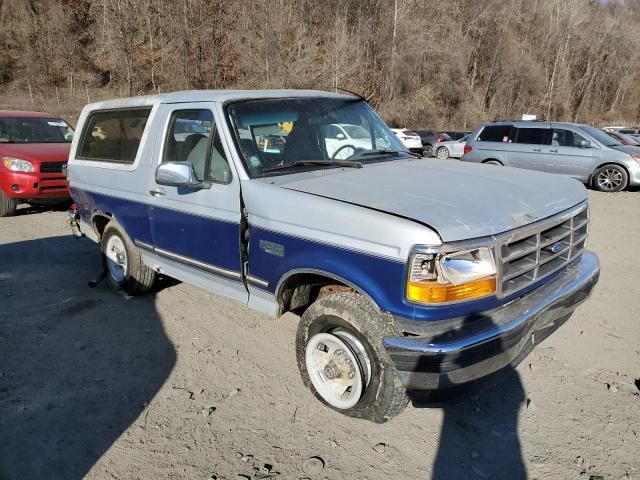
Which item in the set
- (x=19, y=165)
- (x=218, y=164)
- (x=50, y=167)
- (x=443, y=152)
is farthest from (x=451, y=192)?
(x=443, y=152)

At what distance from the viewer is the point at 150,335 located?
4.28 metres

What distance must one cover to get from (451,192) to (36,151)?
8226mm

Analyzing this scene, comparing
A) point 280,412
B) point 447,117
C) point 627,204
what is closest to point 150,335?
point 280,412

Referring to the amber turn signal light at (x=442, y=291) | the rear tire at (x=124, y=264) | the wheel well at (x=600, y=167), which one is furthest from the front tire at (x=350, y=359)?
the wheel well at (x=600, y=167)

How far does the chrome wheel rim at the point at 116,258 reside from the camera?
16.6 ft

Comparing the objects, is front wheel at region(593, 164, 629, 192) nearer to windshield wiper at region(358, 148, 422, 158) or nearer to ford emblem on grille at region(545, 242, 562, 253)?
windshield wiper at region(358, 148, 422, 158)

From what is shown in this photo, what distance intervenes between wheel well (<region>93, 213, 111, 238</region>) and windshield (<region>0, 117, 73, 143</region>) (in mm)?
5076

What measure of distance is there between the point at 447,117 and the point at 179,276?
40840 millimetres

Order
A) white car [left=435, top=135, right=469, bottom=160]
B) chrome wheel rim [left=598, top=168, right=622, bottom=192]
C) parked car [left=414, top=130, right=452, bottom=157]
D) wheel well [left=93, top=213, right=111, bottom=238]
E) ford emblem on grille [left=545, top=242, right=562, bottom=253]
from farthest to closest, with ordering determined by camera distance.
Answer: parked car [left=414, top=130, right=452, bottom=157] → white car [left=435, top=135, right=469, bottom=160] → chrome wheel rim [left=598, top=168, right=622, bottom=192] → wheel well [left=93, top=213, right=111, bottom=238] → ford emblem on grille [left=545, top=242, right=562, bottom=253]

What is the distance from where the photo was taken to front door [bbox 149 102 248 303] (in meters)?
3.55

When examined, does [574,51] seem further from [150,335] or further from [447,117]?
[150,335]

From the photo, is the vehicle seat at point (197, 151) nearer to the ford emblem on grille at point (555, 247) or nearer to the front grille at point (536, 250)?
the front grille at point (536, 250)

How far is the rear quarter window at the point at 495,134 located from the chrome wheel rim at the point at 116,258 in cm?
1145

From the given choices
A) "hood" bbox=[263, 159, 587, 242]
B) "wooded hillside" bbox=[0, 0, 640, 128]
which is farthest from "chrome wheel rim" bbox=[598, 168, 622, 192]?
"wooded hillside" bbox=[0, 0, 640, 128]
